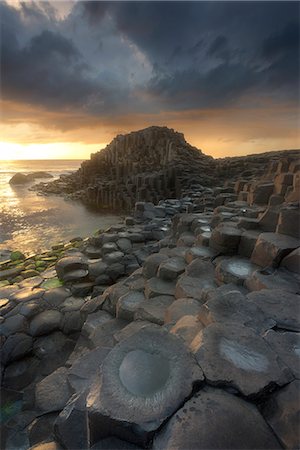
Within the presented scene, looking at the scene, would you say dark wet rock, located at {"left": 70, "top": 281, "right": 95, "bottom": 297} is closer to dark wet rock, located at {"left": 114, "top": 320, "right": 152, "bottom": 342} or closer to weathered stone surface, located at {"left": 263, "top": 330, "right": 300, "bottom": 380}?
dark wet rock, located at {"left": 114, "top": 320, "right": 152, "bottom": 342}

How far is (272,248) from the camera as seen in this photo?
11.5 feet

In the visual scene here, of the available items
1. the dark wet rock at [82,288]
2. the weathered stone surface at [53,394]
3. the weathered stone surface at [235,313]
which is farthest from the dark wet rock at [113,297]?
the weathered stone surface at [235,313]

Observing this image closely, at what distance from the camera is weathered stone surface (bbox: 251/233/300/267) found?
3.44 metres

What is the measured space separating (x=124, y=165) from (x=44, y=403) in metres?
26.3

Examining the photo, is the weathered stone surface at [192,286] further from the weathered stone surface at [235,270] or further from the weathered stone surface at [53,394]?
the weathered stone surface at [53,394]

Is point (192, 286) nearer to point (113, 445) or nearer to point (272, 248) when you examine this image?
point (272, 248)

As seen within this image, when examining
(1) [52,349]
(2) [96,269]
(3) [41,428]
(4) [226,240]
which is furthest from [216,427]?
(2) [96,269]

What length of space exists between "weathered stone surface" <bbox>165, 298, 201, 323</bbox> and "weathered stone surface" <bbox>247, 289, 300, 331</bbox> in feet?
2.48

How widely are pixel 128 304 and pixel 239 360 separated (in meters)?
2.49

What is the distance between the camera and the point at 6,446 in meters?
2.81

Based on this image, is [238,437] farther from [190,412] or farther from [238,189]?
[238,189]

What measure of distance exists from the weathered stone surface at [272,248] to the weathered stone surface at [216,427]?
2.29m

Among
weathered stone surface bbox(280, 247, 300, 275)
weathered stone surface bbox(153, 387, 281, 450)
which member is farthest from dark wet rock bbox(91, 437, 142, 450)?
weathered stone surface bbox(280, 247, 300, 275)

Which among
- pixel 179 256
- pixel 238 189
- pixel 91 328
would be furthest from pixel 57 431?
pixel 238 189
